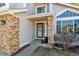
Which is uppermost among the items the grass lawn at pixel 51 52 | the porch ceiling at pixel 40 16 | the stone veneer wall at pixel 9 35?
the porch ceiling at pixel 40 16

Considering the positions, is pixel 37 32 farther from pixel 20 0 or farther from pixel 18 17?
pixel 20 0

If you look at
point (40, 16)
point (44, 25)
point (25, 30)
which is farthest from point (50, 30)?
point (25, 30)

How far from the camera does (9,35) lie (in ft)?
6.95

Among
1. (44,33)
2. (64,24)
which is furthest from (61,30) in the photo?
(44,33)

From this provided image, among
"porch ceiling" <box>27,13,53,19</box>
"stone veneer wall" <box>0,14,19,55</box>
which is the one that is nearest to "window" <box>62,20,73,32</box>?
"porch ceiling" <box>27,13,53,19</box>

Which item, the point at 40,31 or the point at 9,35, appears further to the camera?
the point at 40,31

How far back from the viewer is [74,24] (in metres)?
2.15

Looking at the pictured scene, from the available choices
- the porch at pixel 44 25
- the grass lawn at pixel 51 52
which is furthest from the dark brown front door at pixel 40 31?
the grass lawn at pixel 51 52

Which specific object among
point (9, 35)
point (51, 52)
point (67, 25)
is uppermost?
point (67, 25)

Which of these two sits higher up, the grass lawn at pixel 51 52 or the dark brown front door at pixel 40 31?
the dark brown front door at pixel 40 31

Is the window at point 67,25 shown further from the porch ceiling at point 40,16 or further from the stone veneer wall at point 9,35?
the stone veneer wall at point 9,35

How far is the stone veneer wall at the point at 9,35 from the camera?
2.12 meters

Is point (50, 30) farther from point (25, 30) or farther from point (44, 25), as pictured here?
point (25, 30)

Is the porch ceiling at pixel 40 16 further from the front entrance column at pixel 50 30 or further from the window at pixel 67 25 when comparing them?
the window at pixel 67 25
